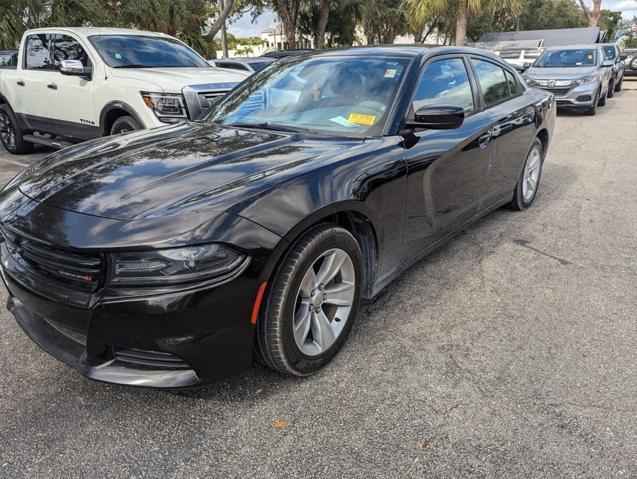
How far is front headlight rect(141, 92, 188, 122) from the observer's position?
579 cm

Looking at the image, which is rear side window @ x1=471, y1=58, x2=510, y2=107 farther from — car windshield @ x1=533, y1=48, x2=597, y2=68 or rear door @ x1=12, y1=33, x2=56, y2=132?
car windshield @ x1=533, y1=48, x2=597, y2=68

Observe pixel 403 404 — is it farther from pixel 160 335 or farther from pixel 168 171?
pixel 168 171

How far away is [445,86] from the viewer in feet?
11.8

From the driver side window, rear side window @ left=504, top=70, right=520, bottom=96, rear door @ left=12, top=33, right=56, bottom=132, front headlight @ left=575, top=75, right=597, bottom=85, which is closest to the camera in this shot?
the driver side window

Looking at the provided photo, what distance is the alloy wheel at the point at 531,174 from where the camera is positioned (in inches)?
204

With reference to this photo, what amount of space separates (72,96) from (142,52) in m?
1.07

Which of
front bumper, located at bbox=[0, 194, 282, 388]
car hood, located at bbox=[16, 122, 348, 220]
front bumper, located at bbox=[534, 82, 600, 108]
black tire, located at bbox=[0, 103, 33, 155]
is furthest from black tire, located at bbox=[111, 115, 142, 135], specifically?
front bumper, located at bbox=[534, 82, 600, 108]

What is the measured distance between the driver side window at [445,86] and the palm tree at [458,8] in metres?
19.8

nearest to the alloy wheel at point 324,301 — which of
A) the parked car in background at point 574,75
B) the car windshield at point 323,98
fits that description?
the car windshield at point 323,98

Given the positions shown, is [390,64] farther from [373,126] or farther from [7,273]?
[7,273]

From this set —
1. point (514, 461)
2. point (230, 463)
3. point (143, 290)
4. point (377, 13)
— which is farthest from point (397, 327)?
point (377, 13)

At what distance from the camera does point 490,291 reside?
358cm

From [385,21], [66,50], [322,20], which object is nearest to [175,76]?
[66,50]

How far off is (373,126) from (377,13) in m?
31.7
